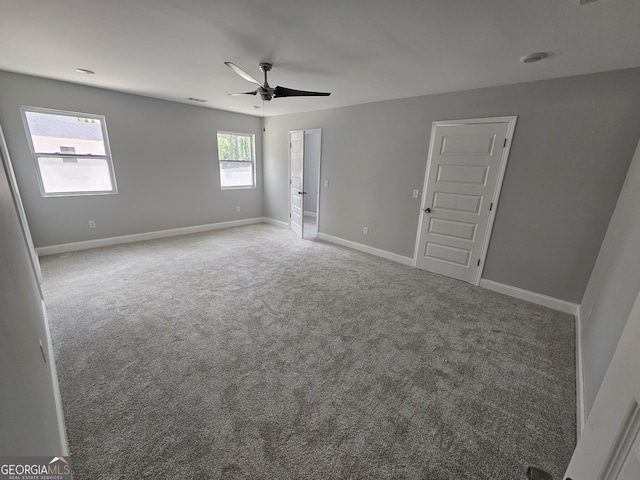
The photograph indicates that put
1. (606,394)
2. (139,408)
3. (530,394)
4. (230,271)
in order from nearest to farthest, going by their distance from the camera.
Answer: (606,394) → (139,408) → (530,394) → (230,271)

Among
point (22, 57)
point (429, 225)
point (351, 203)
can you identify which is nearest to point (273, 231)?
point (351, 203)

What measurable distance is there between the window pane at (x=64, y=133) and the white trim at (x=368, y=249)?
14.0 ft

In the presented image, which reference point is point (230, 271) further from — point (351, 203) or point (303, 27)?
point (303, 27)

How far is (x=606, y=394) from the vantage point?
0.59 metres

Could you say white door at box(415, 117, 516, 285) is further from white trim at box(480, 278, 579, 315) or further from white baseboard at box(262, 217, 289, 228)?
white baseboard at box(262, 217, 289, 228)

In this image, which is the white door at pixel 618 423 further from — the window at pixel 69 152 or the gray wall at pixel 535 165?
the window at pixel 69 152

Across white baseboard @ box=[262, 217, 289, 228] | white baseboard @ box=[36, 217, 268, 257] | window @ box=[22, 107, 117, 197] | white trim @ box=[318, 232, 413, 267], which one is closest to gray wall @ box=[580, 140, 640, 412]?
white trim @ box=[318, 232, 413, 267]

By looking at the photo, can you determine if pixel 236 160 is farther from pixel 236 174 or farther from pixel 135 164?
pixel 135 164

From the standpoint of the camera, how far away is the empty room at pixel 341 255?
56.7 inches

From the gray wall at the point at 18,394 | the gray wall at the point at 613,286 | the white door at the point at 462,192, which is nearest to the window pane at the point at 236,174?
the white door at the point at 462,192

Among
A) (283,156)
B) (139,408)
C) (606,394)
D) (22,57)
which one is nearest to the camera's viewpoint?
(606,394)

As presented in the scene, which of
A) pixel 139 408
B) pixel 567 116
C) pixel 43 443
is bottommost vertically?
pixel 139 408

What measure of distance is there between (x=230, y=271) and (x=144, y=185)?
8.97ft

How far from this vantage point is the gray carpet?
4.70 ft
